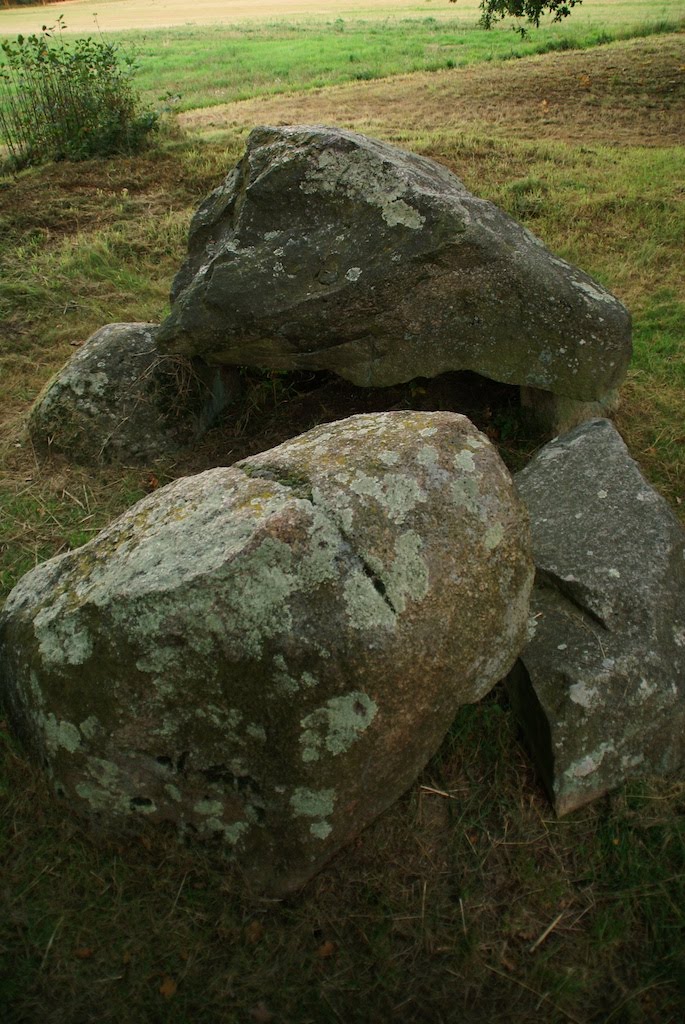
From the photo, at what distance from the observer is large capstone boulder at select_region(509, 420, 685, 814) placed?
304 cm

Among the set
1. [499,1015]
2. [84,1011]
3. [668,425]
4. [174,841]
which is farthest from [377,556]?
[668,425]

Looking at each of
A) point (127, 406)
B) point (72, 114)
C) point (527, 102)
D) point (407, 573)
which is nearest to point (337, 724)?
point (407, 573)

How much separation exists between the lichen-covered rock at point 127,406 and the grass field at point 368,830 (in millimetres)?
174

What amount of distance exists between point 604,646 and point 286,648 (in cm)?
138

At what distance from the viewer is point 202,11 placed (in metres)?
32.5

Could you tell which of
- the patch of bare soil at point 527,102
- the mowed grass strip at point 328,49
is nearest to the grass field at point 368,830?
the patch of bare soil at point 527,102

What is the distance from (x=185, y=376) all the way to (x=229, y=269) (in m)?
0.93

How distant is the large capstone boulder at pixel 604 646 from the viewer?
304 centimetres

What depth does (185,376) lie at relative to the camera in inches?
207

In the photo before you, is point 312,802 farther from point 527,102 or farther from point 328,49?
point 328,49

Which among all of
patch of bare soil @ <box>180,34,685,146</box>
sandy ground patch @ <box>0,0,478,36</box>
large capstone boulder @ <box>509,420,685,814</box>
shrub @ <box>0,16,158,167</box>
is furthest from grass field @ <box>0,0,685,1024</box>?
sandy ground patch @ <box>0,0,478,36</box>

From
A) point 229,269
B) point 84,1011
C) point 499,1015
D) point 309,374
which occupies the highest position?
point 229,269

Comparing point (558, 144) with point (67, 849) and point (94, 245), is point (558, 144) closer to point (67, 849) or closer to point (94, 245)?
point (94, 245)

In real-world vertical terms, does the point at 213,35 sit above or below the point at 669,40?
above
